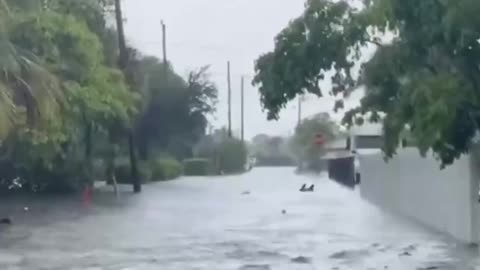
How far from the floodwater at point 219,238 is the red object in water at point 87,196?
0.57 metres

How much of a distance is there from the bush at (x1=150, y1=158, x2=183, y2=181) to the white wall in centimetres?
3351

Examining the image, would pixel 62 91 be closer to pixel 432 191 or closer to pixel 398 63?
pixel 432 191

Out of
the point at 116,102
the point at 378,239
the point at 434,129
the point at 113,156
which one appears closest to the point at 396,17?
the point at 434,129

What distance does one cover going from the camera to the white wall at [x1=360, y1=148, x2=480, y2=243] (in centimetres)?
2838

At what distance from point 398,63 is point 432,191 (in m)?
12.8

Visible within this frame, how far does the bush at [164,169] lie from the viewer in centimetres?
8312

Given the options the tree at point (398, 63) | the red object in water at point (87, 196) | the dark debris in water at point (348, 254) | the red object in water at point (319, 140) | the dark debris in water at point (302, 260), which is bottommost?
the dark debris in water at point (302, 260)

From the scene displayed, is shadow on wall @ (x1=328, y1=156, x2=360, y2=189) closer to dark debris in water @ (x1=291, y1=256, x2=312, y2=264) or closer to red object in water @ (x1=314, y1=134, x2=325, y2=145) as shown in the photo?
red object in water @ (x1=314, y1=134, x2=325, y2=145)

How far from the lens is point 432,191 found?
112ft

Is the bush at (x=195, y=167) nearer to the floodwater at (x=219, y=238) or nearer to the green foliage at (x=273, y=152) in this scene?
the green foliage at (x=273, y=152)

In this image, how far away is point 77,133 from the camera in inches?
2269

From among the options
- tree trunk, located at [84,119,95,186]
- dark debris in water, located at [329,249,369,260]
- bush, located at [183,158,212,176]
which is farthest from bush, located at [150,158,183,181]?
dark debris in water, located at [329,249,369,260]

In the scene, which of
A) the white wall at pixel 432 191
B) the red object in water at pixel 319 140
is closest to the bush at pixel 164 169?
the red object in water at pixel 319 140

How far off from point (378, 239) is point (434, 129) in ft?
35.9
